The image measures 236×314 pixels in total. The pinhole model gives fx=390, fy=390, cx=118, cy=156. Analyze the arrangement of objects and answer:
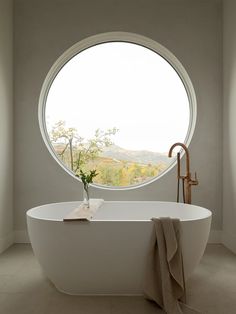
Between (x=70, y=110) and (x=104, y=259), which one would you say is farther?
(x=70, y=110)

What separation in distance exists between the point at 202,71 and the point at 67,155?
1.99m

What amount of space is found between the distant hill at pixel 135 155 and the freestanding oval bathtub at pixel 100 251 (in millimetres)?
2466

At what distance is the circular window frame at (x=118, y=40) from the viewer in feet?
14.6

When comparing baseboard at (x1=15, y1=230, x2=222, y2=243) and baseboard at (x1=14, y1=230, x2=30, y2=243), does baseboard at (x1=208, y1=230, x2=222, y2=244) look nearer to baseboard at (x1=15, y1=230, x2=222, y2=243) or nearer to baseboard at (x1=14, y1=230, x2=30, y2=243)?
baseboard at (x1=15, y1=230, x2=222, y2=243)

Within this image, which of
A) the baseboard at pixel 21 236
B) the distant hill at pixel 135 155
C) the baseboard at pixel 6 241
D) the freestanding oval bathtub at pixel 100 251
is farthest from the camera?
the distant hill at pixel 135 155

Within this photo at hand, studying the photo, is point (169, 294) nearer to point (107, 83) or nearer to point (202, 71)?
point (202, 71)

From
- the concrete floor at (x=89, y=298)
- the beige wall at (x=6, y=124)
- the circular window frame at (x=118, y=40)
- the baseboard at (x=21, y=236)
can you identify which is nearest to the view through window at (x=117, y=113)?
the circular window frame at (x=118, y=40)

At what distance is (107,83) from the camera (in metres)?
5.30

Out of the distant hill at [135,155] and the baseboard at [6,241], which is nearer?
the baseboard at [6,241]

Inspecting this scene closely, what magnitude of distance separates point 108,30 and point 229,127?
1.75 m

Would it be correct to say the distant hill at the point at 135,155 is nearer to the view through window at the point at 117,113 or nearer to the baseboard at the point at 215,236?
the view through window at the point at 117,113

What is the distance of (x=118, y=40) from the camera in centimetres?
459

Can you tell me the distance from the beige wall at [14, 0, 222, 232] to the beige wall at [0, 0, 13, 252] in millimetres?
110


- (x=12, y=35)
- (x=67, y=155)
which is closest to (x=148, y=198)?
(x=67, y=155)
